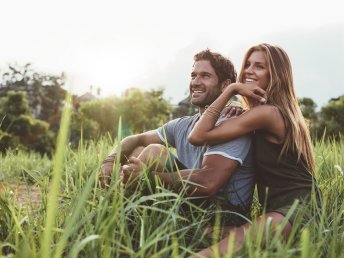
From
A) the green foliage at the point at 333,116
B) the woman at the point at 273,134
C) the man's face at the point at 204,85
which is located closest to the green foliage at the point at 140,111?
the green foliage at the point at 333,116

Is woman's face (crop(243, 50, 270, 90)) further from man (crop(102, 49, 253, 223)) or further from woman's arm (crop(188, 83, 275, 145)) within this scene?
man (crop(102, 49, 253, 223))

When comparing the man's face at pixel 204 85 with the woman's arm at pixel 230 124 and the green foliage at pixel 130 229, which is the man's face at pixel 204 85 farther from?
the green foliage at pixel 130 229

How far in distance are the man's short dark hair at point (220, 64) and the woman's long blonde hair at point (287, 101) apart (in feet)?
1.39

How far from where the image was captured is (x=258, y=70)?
109 inches

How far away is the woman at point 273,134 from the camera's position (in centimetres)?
249

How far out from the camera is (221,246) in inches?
79.1

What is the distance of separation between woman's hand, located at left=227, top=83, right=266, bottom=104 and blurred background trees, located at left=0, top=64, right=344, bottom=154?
8.65 feet

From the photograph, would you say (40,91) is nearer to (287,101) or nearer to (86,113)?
(86,113)

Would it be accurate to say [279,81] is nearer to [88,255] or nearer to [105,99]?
[88,255]

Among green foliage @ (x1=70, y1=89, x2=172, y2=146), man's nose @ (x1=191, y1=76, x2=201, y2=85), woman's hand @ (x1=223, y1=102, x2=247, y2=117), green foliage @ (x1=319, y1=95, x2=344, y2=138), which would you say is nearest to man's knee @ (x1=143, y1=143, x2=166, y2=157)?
woman's hand @ (x1=223, y1=102, x2=247, y2=117)

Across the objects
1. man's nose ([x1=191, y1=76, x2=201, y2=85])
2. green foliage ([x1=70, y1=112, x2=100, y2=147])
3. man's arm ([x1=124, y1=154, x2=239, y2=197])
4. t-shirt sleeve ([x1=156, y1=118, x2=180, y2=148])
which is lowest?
green foliage ([x1=70, y1=112, x2=100, y2=147])

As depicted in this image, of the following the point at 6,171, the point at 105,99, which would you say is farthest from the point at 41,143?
the point at 6,171

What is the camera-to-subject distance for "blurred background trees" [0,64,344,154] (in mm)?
16719

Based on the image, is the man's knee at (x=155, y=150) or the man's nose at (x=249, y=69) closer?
the man's knee at (x=155, y=150)
